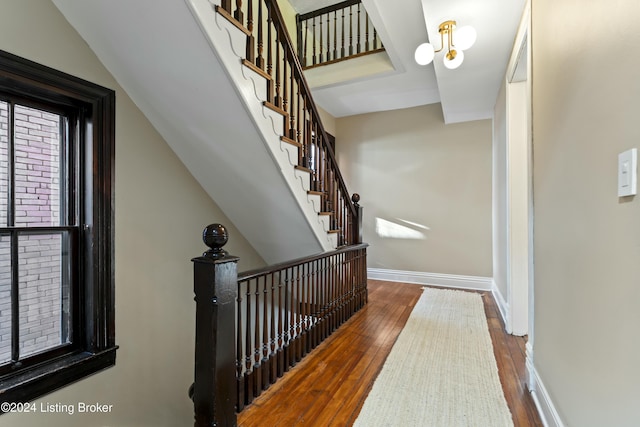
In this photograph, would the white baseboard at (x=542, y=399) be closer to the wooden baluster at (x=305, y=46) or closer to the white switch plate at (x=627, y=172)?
the white switch plate at (x=627, y=172)

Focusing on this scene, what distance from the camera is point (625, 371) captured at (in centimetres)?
85

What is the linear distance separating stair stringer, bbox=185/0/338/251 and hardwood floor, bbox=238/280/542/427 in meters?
1.04

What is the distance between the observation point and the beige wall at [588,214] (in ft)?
2.78

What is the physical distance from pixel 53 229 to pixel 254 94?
1417mm

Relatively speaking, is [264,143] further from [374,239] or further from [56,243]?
[374,239]

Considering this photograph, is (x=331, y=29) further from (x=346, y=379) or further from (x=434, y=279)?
(x=346, y=379)

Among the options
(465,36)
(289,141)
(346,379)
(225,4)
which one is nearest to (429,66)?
(465,36)

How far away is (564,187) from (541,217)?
414 mm

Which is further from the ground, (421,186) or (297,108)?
(297,108)

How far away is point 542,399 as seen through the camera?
1616 millimetres

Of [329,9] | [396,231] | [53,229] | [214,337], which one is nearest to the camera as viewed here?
[214,337]

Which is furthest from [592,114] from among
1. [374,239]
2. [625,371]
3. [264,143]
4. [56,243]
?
[374,239]

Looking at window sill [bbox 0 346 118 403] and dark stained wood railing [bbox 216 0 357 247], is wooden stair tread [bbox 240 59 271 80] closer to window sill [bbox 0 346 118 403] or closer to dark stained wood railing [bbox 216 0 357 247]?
dark stained wood railing [bbox 216 0 357 247]

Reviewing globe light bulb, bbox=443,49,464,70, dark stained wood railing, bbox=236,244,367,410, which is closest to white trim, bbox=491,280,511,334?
dark stained wood railing, bbox=236,244,367,410
